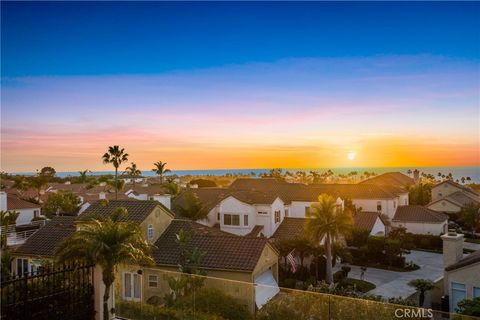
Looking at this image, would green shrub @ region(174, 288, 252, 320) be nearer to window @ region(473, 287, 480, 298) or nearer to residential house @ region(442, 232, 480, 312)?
residential house @ region(442, 232, 480, 312)

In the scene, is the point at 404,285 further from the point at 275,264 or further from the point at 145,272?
the point at 145,272

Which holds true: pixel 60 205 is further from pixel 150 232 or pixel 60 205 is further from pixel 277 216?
pixel 150 232

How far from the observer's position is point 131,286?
1898 cm

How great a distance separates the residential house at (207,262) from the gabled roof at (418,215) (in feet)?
98.3

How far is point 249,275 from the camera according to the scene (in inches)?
918

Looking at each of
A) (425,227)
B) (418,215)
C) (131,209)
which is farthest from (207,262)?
(418,215)

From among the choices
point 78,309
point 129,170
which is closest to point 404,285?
point 78,309

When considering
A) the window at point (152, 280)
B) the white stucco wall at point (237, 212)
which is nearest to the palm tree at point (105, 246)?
the window at point (152, 280)

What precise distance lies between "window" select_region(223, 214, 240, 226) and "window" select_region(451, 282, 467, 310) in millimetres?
23280

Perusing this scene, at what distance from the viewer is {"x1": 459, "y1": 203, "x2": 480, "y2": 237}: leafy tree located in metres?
51.8

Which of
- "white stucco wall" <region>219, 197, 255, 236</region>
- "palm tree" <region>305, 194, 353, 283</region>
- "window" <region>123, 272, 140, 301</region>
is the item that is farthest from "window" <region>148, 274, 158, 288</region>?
"white stucco wall" <region>219, 197, 255, 236</region>

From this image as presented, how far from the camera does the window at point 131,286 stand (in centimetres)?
1775

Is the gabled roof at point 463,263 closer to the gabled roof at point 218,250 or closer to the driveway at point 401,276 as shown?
the driveway at point 401,276

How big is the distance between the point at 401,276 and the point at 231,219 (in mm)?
16090
